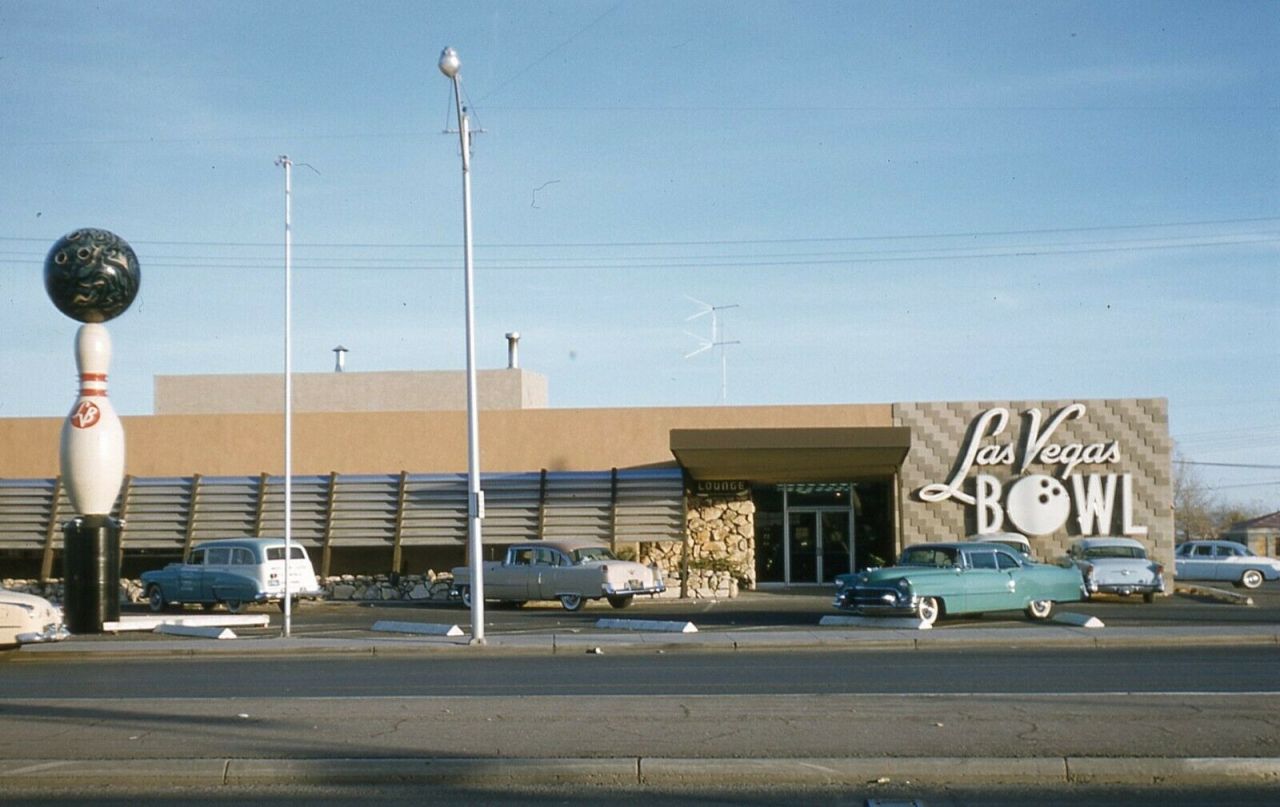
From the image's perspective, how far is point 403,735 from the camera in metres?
11.0

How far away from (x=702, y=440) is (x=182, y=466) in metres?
16.1

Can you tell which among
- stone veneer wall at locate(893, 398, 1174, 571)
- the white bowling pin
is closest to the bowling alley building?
stone veneer wall at locate(893, 398, 1174, 571)

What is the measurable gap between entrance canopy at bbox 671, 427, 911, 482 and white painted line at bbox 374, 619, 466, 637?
376 inches

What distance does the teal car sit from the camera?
23.1 m

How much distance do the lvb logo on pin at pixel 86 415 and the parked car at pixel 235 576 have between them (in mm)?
8041

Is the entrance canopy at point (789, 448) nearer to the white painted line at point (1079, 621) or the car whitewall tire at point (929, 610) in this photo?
the car whitewall tire at point (929, 610)

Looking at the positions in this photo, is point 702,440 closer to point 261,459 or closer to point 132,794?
point 261,459

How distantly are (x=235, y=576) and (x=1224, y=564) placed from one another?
29.2m

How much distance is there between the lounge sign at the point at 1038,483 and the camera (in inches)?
1422

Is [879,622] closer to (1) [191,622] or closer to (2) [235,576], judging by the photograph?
(1) [191,622]

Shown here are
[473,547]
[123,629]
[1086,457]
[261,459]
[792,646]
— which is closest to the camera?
[792,646]

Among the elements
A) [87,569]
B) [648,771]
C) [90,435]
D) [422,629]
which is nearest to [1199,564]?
[422,629]

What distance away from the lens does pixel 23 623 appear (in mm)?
20484

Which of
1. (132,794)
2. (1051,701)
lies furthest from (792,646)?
(132,794)
